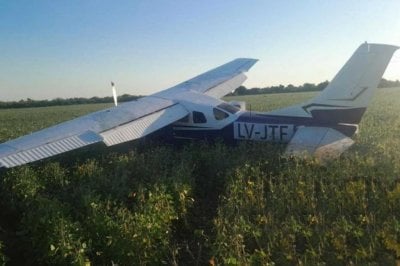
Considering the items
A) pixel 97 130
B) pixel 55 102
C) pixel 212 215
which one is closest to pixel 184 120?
pixel 97 130

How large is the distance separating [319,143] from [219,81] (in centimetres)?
803

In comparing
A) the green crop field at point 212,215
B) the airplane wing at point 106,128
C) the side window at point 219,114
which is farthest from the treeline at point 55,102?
the green crop field at point 212,215

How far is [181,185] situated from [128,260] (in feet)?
7.26

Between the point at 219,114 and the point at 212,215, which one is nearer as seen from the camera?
the point at 212,215

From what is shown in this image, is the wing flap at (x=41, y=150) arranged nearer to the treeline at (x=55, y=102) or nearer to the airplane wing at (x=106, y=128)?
the airplane wing at (x=106, y=128)

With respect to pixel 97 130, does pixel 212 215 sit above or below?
below

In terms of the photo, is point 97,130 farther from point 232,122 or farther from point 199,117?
point 232,122

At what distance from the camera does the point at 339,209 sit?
6.29m

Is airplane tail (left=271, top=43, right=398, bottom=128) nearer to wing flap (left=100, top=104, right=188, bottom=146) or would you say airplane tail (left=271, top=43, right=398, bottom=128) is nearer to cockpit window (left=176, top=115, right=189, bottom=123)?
cockpit window (left=176, top=115, right=189, bottom=123)

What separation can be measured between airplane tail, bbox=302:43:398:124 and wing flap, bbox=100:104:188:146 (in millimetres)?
4090

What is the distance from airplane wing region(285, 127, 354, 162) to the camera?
909 cm

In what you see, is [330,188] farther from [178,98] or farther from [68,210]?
[178,98]

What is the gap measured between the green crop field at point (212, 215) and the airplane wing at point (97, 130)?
546 millimetres

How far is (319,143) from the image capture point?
31.3ft
